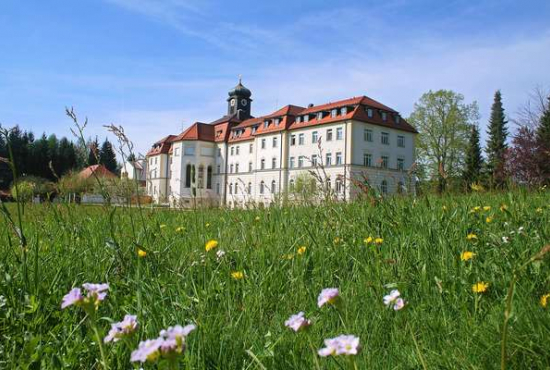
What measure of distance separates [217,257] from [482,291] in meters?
1.43

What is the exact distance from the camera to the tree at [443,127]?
3903cm

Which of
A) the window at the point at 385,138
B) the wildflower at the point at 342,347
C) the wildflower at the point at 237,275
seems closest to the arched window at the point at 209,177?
the window at the point at 385,138

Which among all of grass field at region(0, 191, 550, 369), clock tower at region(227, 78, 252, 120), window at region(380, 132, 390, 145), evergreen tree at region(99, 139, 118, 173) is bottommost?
grass field at region(0, 191, 550, 369)

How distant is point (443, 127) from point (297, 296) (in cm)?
4201

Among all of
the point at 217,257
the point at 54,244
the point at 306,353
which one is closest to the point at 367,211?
the point at 217,257

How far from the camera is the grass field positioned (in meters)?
1.33

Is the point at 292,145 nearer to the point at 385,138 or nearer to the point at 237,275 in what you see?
the point at 385,138

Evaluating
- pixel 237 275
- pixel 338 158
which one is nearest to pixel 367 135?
pixel 338 158

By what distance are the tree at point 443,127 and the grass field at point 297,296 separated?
3813cm

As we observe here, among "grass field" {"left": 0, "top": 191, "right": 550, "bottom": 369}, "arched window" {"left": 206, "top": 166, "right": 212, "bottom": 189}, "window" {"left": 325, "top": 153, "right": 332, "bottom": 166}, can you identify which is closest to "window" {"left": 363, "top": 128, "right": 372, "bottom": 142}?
"window" {"left": 325, "top": 153, "right": 332, "bottom": 166}

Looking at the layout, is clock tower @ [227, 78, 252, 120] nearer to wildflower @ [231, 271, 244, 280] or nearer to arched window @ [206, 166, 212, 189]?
arched window @ [206, 166, 212, 189]

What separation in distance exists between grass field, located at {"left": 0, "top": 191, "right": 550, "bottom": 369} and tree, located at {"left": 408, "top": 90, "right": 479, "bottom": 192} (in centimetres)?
3813

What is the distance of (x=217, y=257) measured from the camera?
96.0 inches

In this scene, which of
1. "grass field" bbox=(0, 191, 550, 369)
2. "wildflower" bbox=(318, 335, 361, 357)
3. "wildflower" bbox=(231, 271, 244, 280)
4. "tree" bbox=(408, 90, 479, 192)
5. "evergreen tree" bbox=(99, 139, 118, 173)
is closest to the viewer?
"wildflower" bbox=(318, 335, 361, 357)
